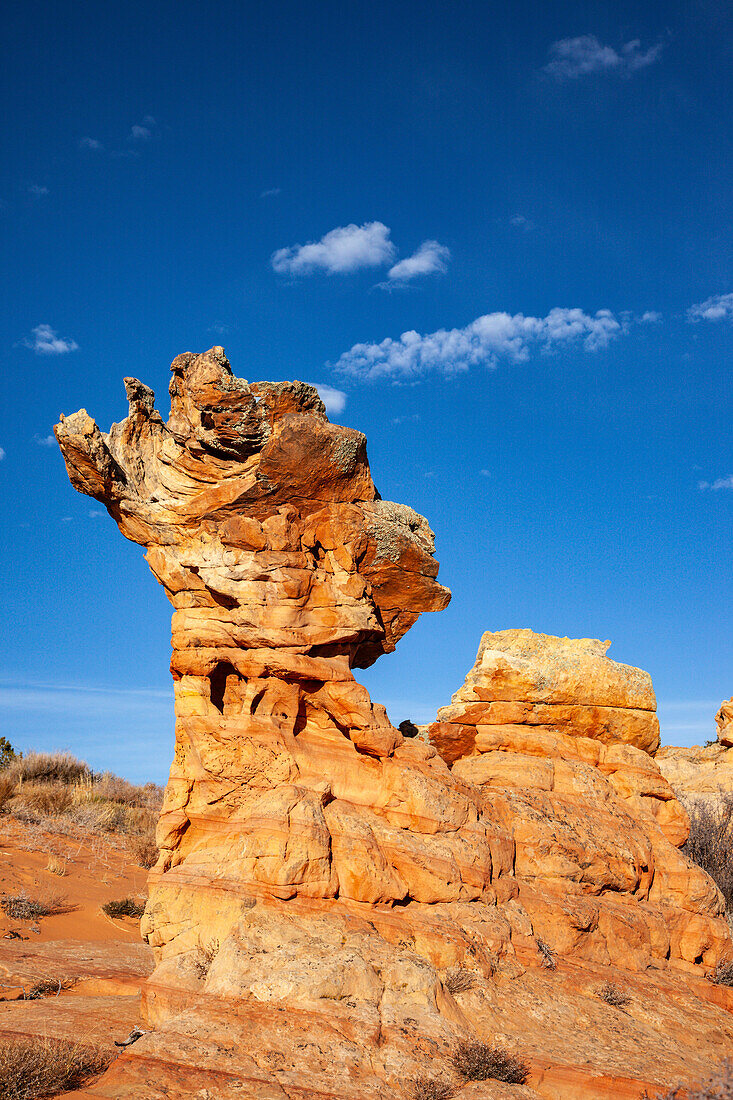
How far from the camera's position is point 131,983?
369 inches

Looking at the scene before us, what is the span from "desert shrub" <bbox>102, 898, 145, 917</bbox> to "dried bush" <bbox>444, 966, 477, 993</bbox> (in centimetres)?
826

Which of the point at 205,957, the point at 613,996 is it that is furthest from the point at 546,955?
the point at 205,957

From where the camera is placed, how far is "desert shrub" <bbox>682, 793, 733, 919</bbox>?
16062 millimetres

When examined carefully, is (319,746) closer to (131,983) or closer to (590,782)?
(131,983)

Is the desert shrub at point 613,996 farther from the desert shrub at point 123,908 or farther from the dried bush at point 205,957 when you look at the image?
the desert shrub at point 123,908

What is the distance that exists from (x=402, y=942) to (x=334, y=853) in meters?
1.17

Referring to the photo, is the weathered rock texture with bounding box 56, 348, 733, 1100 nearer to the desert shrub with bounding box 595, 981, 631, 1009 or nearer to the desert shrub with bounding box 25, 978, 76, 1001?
the desert shrub with bounding box 595, 981, 631, 1009

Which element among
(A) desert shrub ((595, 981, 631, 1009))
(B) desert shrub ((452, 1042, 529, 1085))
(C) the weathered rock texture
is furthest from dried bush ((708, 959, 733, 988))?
(B) desert shrub ((452, 1042, 529, 1085))

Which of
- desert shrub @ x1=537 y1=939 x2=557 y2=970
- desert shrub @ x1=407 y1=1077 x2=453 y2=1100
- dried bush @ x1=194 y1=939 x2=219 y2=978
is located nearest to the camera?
desert shrub @ x1=407 y1=1077 x2=453 y2=1100

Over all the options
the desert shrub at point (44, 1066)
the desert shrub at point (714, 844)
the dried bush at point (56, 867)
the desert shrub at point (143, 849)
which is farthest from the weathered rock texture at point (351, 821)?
the desert shrub at point (143, 849)

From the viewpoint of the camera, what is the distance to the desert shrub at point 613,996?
8.72 metres

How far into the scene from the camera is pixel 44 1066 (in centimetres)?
632

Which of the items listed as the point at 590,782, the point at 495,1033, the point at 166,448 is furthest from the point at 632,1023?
the point at 166,448

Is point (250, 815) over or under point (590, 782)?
under
